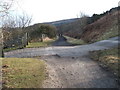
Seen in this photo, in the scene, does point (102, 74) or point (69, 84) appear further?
point (102, 74)

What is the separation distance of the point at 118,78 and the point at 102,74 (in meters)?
0.78

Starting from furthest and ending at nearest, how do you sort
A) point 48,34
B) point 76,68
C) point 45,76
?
point 48,34 < point 76,68 < point 45,76

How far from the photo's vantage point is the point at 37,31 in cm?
4022

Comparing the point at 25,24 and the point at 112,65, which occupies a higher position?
the point at 25,24

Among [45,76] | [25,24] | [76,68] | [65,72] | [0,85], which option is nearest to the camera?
[0,85]

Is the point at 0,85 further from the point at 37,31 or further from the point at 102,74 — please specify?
the point at 37,31

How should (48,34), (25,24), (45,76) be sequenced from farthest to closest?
1. (48,34)
2. (25,24)
3. (45,76)

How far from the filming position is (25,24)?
1566 inches

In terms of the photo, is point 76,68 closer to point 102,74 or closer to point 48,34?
point 102,74

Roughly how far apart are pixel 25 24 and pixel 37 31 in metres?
2.89

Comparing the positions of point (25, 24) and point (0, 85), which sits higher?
point (25, 24)

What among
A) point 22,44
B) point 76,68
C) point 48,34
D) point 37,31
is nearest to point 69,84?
point 76,68

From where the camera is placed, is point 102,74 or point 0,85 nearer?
point 0,85

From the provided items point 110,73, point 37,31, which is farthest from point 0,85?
point 37,31
